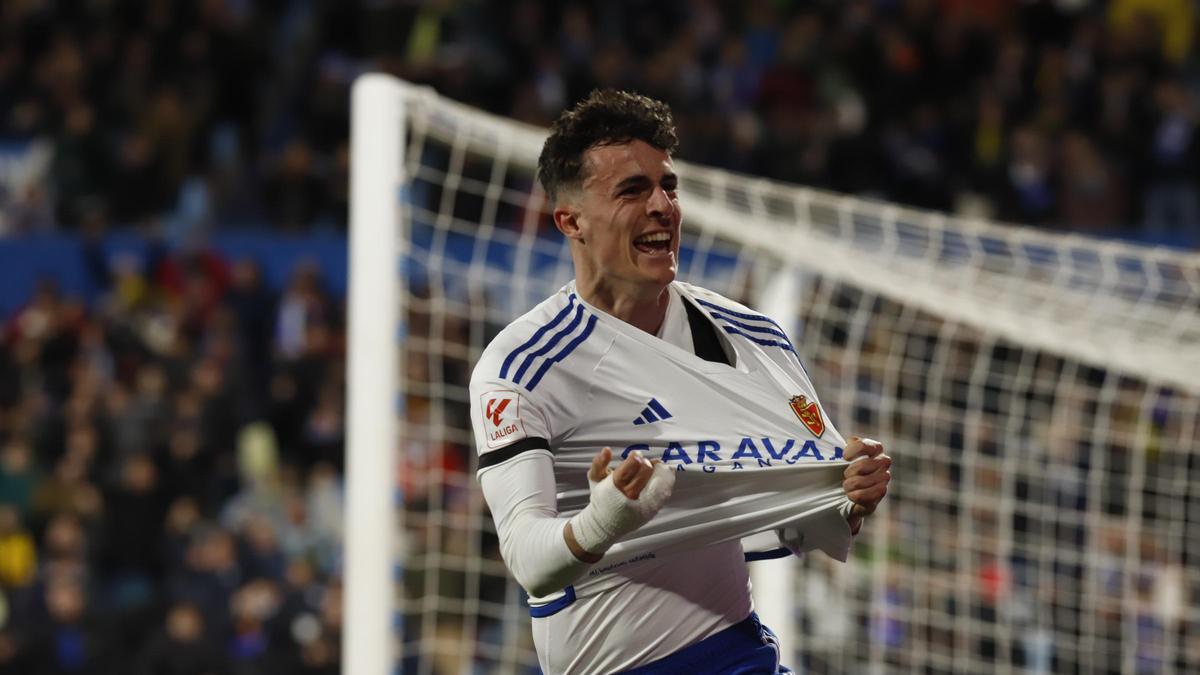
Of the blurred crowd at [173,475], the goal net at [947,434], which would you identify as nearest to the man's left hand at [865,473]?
the goal net at [947,434]

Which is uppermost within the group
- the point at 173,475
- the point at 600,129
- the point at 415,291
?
the point at 415,291

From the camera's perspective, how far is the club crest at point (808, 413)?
3.37 meters

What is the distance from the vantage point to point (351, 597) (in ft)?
16.4

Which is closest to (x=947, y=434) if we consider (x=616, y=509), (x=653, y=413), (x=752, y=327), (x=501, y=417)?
(x=752, y=327)

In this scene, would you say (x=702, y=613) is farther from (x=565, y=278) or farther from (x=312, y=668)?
(x=312, y=668)

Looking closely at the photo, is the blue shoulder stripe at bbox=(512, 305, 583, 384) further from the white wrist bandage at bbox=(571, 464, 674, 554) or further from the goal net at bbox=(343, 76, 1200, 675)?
the goal net at bbox=(343, 76, 1200, 675)

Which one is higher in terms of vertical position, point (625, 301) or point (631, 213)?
point (631, 213)

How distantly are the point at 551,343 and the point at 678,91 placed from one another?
31.3ft

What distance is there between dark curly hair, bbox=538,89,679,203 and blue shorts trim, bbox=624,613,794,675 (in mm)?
924

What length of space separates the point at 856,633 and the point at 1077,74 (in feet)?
18.9

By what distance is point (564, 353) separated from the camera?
3.23m

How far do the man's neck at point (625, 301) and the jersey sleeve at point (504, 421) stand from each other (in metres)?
0.29

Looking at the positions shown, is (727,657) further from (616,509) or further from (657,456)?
(616,509)

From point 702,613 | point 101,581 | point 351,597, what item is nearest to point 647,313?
point 702,613
